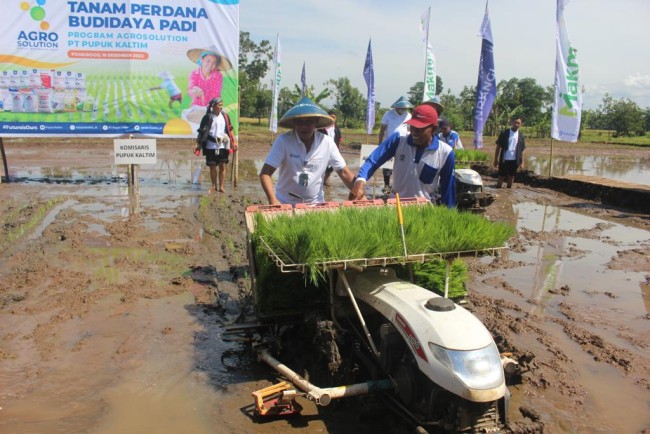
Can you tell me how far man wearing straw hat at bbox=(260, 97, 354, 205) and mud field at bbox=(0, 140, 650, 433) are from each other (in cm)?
120

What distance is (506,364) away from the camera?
343 cm

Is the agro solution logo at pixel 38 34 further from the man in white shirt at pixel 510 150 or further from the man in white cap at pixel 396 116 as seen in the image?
the man in white shirt at pixel 510 150

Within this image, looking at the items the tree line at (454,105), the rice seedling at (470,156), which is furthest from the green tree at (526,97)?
the rice seedling at (470,156)

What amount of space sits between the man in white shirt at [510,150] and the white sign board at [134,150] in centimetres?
799

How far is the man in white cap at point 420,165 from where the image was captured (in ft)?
15.5

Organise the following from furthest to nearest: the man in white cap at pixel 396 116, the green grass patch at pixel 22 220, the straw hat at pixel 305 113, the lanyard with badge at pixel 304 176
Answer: the man in white cap at pixel 396 116 → the green grass patch at pixel 22 220 → the lanyard with badge at pixel 304 176 → the straw hat at pixel 305 113

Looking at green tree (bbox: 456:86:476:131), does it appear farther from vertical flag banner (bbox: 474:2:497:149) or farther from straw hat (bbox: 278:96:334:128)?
straw hat (bbox: 278:96:334:128)

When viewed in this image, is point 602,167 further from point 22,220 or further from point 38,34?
point 22,220

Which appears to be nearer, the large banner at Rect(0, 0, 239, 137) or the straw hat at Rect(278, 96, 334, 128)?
the straw hat at Rect(278, 96, 334, 128)

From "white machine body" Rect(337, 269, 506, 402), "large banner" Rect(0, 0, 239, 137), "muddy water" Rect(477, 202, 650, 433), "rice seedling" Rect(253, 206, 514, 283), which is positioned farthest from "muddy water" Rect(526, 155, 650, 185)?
"white machine body" Rect(337, 269, 506, 402)

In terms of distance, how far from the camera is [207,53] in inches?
472

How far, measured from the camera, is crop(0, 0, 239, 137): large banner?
11195 mm

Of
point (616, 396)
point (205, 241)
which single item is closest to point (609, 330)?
point (616, 396)

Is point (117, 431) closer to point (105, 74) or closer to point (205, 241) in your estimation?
point (205, 241)
